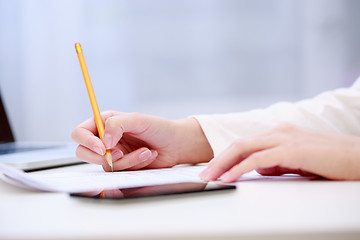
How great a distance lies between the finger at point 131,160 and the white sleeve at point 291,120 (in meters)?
0.14

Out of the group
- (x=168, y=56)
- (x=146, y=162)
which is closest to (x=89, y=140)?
(x=146, y=162)

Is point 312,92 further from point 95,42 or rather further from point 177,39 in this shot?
point 95,42

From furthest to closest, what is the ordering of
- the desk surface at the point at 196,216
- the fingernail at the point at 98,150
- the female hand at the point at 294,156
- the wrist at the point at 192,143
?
1. the wrist at the point at 192,143
2. the fingernail at the point at 98,150
3. the female hand at the point at 294,156
4. the desk surface at the point at 196,216

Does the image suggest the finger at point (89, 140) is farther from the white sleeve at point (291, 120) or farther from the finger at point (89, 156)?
the white sleeve at point (291, 120)

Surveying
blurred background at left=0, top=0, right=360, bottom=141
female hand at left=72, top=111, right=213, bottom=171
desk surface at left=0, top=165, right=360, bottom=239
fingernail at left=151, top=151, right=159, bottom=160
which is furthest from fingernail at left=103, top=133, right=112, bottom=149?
blurred background at left=0, top=0, right=360, bottom=141

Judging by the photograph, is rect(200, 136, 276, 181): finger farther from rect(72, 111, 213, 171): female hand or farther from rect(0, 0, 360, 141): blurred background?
rect(0, 0, 360, 141): blurred background

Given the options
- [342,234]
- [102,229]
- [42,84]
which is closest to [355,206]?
[342,234]

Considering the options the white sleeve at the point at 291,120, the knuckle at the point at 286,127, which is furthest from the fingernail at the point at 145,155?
the knuckle at the point at 286,127

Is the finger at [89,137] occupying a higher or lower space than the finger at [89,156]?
higher

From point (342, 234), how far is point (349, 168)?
0.64 feet

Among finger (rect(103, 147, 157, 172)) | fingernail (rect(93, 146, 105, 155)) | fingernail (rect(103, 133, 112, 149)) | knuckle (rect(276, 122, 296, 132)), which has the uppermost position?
knuckle (rect(276, 122, 296, 132))

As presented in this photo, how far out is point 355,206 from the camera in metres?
0.24

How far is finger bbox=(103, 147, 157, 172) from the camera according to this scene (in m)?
0.57

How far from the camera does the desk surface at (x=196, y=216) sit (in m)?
0.19
